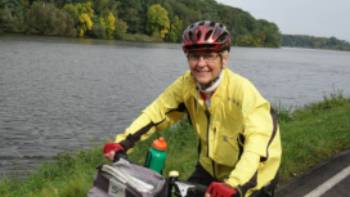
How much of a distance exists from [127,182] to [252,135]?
0.92 m

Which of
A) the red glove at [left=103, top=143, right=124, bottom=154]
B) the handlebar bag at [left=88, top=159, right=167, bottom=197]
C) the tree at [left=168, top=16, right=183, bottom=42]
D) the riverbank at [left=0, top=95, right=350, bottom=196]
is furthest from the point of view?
the tree at [left=168, top=16, right=183, bottom=42]

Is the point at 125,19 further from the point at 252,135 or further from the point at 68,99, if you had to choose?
the point at 252,135

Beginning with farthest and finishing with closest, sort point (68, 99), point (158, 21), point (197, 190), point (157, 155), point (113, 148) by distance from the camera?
point (158, 21), point (68, 99), point (113, 148), point (157, 155), point (197, 190)

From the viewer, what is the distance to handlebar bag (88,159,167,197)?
243 centimetres

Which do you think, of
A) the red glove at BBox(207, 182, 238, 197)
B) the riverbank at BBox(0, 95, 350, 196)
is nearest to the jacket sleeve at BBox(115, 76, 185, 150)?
the red glove at BBox(207, 182, 238, 197)

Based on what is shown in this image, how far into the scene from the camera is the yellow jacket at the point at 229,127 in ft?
9.47

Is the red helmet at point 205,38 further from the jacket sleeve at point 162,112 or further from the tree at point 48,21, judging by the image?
the tree at point 48,21

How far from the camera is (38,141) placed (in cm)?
1425

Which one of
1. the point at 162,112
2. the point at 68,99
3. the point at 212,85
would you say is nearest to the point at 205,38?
the point at 212,85

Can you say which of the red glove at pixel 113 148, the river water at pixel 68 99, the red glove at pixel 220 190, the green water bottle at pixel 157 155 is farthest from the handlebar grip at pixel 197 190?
the river water at pixel 68 99

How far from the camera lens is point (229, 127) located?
3.18 meters

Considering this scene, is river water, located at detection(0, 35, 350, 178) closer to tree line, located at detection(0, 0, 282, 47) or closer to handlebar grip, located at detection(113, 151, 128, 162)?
handlebar grip, located at detection(113, 151, 128, 162)

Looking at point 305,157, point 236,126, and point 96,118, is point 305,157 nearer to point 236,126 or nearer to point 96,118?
point 236,126

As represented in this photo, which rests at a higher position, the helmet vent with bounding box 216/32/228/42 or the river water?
the helmet vent with bounding box 216/32/228/42
